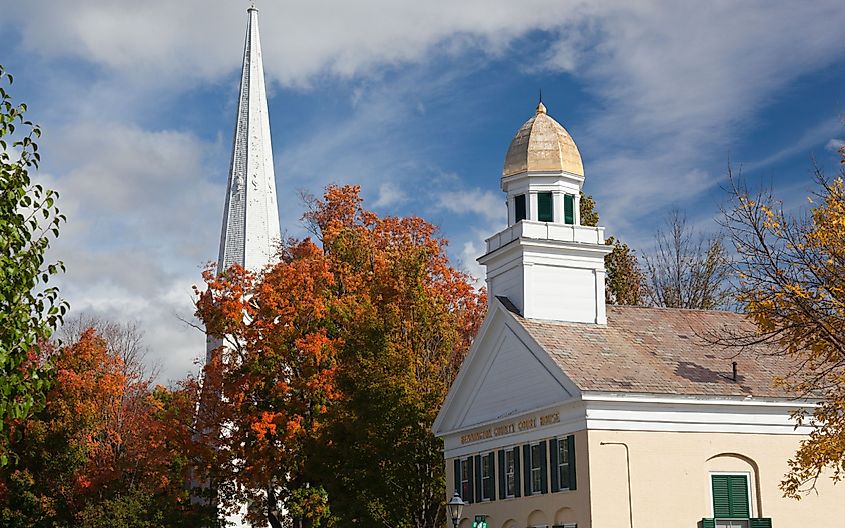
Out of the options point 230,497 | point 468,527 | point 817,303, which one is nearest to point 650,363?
point 468,527

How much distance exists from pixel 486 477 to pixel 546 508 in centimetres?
402

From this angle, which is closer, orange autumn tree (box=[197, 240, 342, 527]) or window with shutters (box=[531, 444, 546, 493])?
window with shutters (box=[531, 444, 546, 493])

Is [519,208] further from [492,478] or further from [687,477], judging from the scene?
[687,477]

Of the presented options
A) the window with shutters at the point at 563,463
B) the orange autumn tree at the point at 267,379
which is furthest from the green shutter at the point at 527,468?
the orange autumn tree at the point at 267,379

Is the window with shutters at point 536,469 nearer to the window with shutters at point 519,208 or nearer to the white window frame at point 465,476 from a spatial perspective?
the white window frame at point 465,476

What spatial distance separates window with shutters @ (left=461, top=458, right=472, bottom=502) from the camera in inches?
1531

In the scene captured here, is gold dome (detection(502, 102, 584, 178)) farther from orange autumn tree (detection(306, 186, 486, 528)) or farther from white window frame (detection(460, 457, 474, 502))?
white window frame (detection(460, 457, 474, 502))

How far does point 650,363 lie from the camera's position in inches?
1403

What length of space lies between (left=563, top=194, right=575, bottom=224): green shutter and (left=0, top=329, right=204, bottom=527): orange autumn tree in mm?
16025

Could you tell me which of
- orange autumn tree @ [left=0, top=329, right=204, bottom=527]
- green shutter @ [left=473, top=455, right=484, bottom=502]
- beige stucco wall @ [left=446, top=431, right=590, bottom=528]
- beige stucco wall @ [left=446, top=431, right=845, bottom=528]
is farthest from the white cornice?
orange autumn tree @ [left=0, top=329, right=204, bottom=527]

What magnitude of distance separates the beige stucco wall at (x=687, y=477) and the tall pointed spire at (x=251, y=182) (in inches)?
1316

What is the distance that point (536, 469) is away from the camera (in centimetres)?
3509

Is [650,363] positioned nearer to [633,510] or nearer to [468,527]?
[633,510]

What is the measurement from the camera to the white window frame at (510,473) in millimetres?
36438
